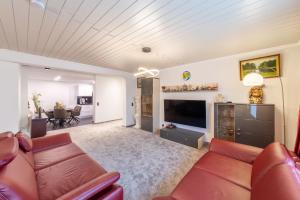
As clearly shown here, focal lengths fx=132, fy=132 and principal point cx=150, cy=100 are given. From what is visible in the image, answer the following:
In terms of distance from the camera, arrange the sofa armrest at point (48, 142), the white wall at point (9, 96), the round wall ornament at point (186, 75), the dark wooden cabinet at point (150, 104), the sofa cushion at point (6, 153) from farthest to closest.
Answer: the dark wooden cabinet at point (150, 104) < the round wall ornament at point (186, 75) < the white wall at point (9, 96) < the sofa armrest at point (48, 142) < the sofa cushion at point (6, 153)

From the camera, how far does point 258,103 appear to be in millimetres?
2703

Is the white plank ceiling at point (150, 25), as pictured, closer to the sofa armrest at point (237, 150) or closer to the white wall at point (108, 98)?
the sofa armrest at point (237, 150)

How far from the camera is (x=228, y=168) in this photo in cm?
165

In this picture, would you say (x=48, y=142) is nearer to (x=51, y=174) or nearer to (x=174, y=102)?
(x=51, y=174)

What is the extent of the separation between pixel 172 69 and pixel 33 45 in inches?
143

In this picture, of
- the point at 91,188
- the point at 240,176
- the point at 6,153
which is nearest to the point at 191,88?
the point at 240,176

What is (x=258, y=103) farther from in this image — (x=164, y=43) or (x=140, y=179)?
(x=140, y=179)

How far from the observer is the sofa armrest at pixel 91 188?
103 centimetres

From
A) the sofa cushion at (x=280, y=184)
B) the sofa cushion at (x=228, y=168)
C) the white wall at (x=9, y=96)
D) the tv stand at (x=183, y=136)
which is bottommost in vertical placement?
the tv stand at (x=183, y=136)

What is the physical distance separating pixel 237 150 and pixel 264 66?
2038 millimetres

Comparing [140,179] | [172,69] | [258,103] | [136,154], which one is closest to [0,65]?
[136,154]

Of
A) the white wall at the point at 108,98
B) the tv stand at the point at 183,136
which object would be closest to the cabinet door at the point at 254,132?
the tv stand at the point at 183,136

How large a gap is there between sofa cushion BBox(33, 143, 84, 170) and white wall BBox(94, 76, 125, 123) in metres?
3.84

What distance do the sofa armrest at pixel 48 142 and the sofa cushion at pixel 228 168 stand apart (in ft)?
7.66
